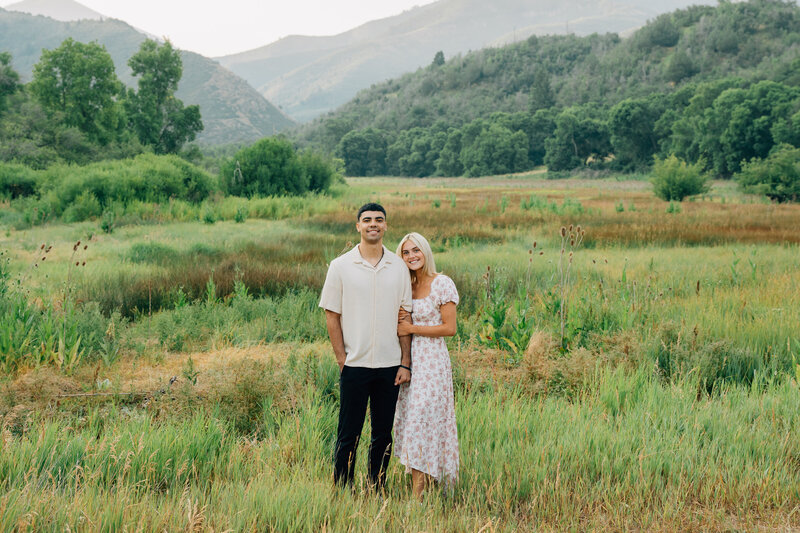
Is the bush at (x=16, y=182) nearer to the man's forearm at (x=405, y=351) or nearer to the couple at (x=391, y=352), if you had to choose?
the couple at (x=391, y=352)

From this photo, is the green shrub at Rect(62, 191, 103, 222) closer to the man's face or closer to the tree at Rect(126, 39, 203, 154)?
the man's face

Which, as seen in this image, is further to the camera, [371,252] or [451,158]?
[451,158]

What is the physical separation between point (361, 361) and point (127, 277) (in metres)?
9.43

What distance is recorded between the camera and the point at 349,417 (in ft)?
12.0

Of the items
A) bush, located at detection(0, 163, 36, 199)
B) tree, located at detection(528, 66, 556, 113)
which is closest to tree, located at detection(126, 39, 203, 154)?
bush, located at detection(0, 163, 36, 199)

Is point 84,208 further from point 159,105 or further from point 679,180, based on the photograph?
point 679,180

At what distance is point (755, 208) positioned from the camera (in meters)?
26.1

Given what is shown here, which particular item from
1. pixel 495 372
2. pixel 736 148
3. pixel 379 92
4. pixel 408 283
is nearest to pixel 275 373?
pixel 495 372

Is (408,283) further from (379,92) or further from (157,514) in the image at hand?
(379,92)

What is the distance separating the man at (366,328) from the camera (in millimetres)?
3545

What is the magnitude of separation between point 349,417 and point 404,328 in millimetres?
653

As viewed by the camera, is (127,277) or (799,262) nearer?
(127,277)

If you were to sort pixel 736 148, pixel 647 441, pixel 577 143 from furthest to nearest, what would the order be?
pixel 577 143 < pixel 736 148 < pixel 647 441

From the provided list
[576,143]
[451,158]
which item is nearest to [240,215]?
[576,143]
